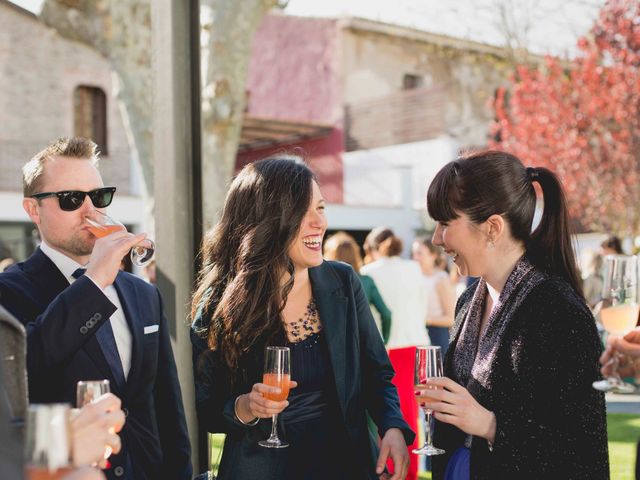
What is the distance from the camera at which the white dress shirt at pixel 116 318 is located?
9.22 feet

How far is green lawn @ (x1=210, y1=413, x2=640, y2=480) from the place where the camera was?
6070 millimetres

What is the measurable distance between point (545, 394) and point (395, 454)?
611 millimetres

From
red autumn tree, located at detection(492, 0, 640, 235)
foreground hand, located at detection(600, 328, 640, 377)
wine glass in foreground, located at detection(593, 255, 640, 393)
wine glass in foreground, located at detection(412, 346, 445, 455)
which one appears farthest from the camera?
red autumn tree, located at detection(492, 0, 640, 235)

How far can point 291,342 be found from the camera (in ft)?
9.94

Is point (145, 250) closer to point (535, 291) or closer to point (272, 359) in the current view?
point (272, 359)

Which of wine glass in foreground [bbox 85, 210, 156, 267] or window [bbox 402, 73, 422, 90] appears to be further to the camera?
window [bbox 402, 73, 422, 90]

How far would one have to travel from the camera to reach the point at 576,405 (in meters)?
2.49

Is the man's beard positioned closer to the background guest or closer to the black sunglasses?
the black sunglasses

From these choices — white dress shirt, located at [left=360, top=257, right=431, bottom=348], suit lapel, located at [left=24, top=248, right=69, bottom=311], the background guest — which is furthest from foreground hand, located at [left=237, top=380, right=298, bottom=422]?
the background guest

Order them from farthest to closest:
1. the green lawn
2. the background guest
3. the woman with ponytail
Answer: the background guest, the green lawn, the woman with ponytail

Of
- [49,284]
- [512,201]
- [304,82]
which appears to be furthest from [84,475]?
[304,82]

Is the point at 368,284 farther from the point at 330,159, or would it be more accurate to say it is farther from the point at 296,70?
the point at 296,70

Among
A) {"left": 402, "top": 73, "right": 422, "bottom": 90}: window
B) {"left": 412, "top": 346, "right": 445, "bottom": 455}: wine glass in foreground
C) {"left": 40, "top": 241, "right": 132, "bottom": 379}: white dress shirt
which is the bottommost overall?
{"left": 412, "top": 346, "right": 445, "bottom": 455}: wine glass in foreground

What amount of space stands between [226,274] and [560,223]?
1.21 m
